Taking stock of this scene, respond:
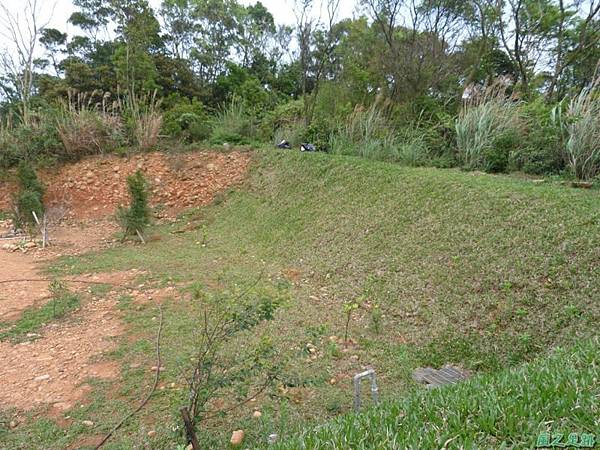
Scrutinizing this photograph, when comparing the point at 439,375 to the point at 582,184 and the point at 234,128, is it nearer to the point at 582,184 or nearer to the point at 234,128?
the point at 582,184

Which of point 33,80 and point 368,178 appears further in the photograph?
point 33,80

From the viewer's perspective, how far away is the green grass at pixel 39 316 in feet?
8.63

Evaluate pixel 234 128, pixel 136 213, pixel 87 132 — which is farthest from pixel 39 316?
pixel 87 132

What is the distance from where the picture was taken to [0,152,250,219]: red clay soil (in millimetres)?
6754

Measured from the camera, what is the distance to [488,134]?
4527 millimetres

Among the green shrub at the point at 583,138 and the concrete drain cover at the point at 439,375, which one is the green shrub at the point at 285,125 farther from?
the concrete drain cover at the point at 439,375

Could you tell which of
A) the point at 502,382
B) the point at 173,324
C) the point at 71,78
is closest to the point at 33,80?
the point at 71,78

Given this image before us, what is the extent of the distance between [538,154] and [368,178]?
1911mm

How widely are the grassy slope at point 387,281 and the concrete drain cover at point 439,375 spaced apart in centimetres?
6

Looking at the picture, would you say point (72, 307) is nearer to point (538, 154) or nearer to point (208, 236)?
point (208, 236)

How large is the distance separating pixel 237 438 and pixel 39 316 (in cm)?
226

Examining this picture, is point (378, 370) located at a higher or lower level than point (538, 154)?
lower

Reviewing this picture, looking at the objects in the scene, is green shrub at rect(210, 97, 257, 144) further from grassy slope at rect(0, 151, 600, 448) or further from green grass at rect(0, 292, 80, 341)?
green grass at rect(0, 292, 80, 341)

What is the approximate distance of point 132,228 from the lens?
5.12 m
